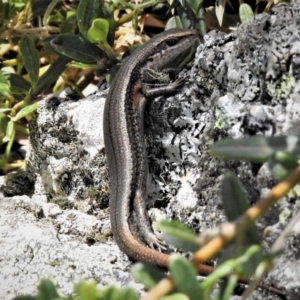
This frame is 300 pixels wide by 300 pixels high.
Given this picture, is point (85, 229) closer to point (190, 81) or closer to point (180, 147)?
point (180, 147)

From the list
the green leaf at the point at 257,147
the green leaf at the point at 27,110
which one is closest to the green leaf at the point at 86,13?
the green leaf at the point at 27,110

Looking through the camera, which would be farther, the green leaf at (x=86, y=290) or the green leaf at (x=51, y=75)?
the green leaf at (x=51, y=75)

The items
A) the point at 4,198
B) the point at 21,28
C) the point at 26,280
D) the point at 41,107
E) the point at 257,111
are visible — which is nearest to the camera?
the point at 257,111

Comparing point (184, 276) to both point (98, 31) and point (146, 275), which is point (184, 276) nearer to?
point (146, 275)

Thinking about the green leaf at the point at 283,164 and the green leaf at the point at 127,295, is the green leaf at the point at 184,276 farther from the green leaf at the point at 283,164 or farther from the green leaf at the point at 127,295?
the green leaf at the point at 283,164

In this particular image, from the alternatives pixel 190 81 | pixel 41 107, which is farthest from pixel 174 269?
pixel 41 107

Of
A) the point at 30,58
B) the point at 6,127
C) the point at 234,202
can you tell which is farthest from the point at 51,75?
the point at 234,202
